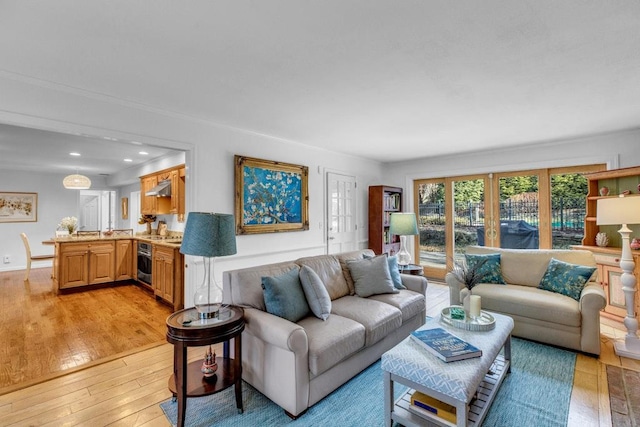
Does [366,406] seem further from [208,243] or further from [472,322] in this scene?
[208,243]

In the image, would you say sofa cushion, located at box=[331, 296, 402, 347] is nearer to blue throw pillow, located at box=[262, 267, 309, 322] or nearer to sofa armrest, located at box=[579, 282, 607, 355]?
blue throw pillow, located at box=[262, 267, 309, 322]

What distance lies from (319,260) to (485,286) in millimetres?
1990

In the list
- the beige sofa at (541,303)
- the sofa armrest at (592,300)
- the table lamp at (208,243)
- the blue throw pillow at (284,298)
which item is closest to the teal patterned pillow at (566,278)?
the beige sofa at (541,303)

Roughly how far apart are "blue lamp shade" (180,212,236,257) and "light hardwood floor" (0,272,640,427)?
1.11 meters

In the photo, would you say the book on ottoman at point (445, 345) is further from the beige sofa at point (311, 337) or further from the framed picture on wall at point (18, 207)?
the framed picture on wall at point (18, 207)

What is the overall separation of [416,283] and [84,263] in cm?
529

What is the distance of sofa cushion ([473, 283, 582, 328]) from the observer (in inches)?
110

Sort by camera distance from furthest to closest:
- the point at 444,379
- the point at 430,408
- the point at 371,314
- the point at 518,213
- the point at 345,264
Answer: the point at 518,213
the point at 345,264
the point at 371,314
the point at 430,408
the point at 444,379

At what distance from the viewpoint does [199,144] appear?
344cm

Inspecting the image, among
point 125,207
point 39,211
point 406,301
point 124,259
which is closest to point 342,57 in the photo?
point 406,301

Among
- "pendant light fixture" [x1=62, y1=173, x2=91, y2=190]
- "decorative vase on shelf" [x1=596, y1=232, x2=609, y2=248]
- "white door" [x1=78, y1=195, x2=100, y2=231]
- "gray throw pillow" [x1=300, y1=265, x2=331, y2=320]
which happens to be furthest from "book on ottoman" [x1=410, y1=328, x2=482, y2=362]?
"white door" [x1=78, y1=195, x2=100, y2=231]

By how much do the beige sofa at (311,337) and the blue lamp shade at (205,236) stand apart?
516 mm

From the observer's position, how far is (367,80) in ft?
8.11

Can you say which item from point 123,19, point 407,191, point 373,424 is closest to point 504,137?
point 407,191
